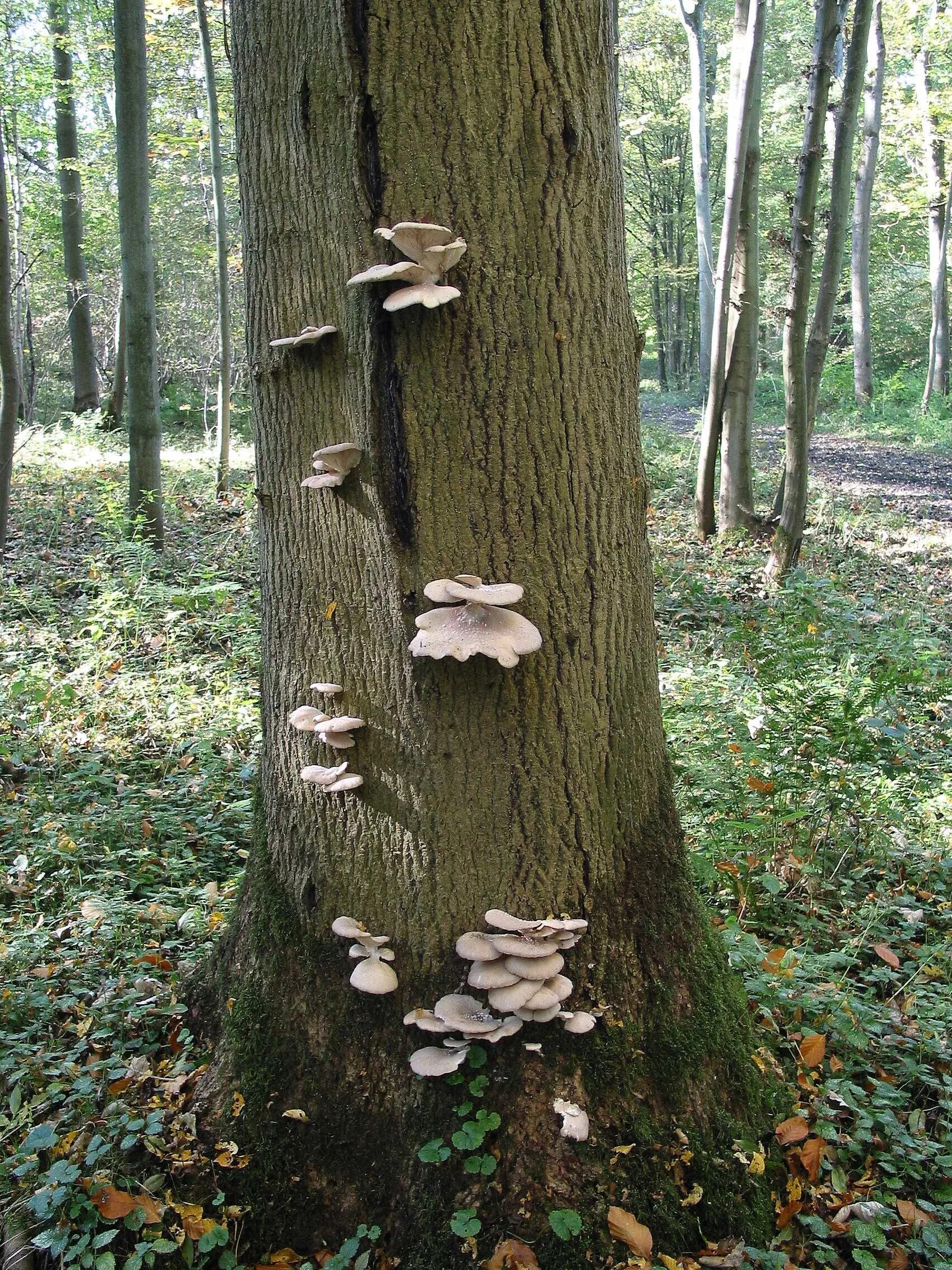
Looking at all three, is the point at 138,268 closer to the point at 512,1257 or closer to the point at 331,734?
the point at 331,734

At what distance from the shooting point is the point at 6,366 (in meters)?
8.38

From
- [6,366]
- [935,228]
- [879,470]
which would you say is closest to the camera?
[6,366]

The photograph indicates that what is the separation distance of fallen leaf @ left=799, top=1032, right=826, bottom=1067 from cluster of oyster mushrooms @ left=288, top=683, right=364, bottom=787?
1672 millimetres

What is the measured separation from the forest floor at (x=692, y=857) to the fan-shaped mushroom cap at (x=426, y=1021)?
52cm

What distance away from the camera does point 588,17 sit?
2.16 metres

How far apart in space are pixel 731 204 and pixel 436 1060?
402 inches

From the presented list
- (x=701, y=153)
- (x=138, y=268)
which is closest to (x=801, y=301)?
(x=138, y=268)

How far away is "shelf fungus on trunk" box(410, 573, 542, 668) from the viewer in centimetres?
197

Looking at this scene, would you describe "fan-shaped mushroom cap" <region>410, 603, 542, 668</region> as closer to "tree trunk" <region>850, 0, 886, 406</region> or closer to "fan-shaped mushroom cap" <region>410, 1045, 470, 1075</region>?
"fan-shaped mushroom cap" <region>410, 1045, 470, 1075</region>

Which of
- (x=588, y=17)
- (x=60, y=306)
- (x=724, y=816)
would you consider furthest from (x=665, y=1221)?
(x=60, y=306)

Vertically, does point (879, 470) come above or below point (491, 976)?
above

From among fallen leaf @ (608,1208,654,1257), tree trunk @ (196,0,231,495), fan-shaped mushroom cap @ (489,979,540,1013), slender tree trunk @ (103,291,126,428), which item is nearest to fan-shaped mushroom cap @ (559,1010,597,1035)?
fan-shaped mushroom cap @ (489,979,540,1013)

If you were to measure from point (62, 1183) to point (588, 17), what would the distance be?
10.8 ft

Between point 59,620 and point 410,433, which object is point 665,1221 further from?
point 59,620
